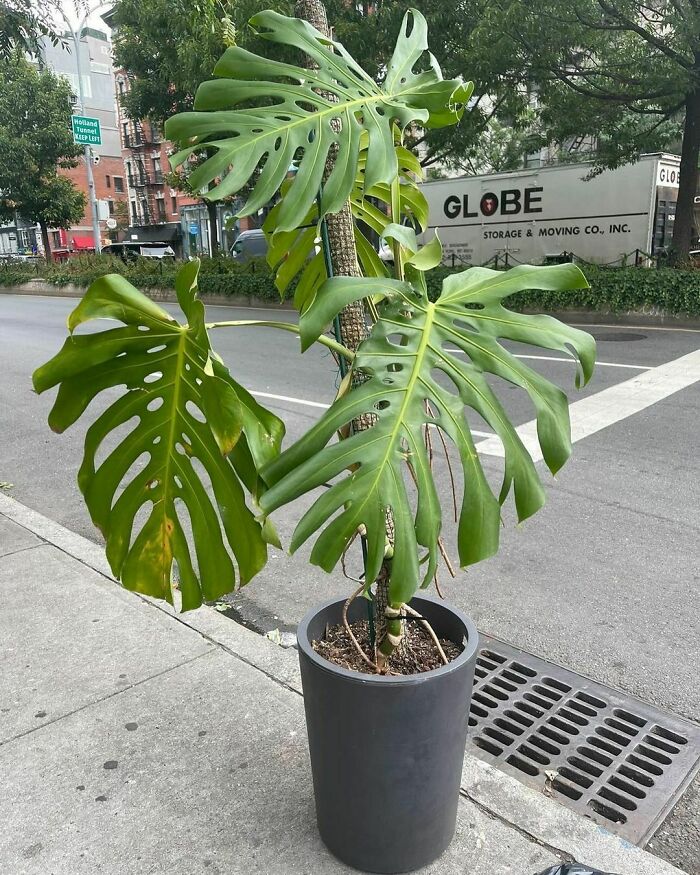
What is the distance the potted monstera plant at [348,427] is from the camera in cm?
162

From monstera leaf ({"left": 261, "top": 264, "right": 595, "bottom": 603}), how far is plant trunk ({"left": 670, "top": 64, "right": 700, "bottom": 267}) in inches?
521

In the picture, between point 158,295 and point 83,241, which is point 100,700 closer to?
point 158,295

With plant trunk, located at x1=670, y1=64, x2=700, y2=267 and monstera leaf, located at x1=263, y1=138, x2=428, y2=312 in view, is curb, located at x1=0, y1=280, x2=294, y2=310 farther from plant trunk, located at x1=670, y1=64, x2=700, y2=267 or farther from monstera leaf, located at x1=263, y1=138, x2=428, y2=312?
monstera leaf, located at x1=263, y1=138, x2=428, y2=312

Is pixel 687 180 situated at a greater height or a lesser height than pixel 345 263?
greater

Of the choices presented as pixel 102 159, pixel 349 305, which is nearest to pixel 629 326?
pixel 349 305

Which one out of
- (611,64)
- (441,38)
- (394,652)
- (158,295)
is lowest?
(158,295)

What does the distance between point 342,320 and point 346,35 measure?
14.4 m

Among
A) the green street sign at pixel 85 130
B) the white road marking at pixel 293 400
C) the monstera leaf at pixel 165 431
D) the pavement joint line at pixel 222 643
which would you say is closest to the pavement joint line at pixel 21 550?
the pavement joint line at pixel 222 643

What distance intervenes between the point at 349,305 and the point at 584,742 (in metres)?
1.82

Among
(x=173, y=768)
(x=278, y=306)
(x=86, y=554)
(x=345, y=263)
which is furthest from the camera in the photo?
(x=278, y=306)

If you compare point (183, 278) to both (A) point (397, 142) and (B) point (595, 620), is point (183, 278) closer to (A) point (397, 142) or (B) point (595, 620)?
(A) point (397, 142)

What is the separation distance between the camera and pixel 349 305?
2.06 m

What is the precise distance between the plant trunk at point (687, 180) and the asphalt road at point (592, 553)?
6845 millimetres

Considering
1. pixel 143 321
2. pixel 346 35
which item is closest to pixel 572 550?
pixel 143 321
